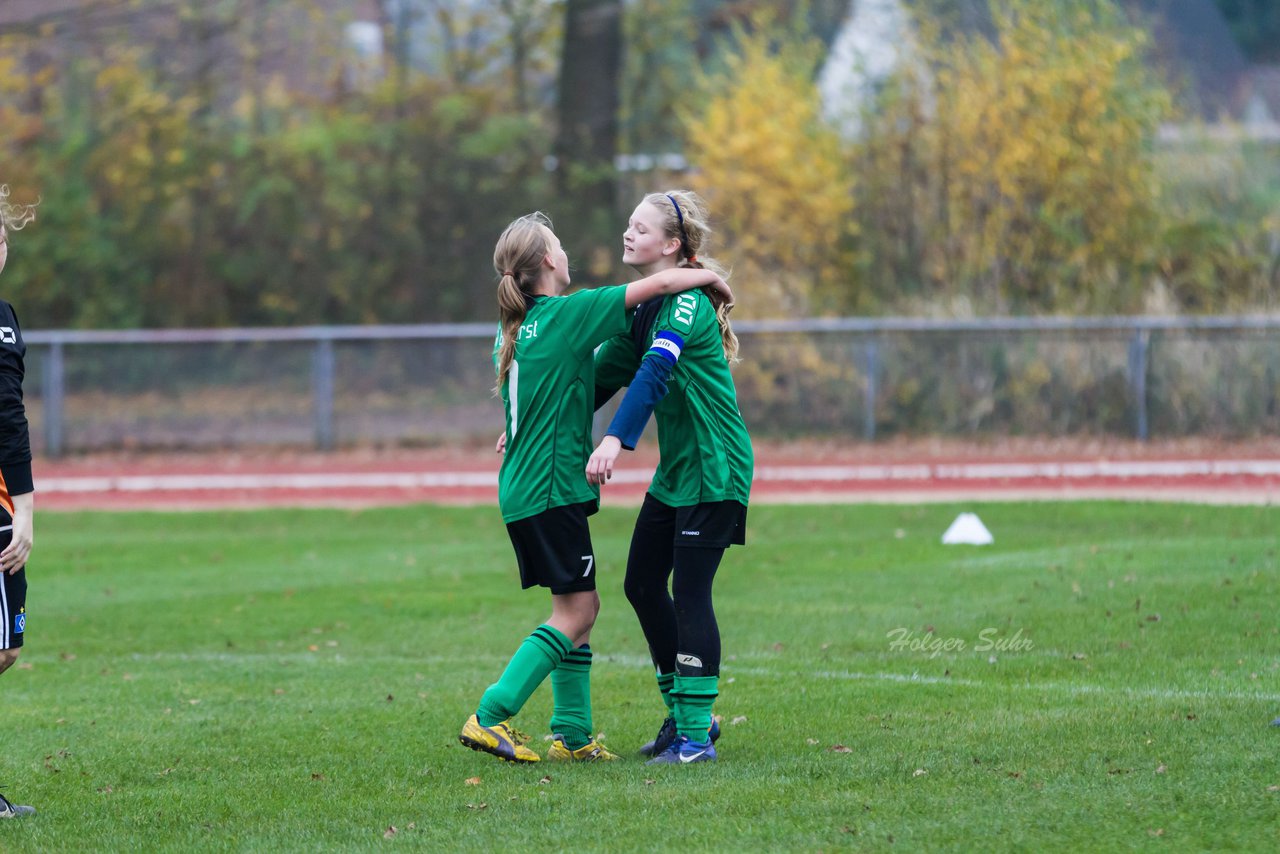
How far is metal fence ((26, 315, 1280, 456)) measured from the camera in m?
21.7

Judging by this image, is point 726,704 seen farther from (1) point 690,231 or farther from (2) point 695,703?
(1) point 690,231

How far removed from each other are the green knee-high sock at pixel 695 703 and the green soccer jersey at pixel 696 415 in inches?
23.8

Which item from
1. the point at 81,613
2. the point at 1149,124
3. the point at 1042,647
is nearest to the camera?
the point at 1042,647

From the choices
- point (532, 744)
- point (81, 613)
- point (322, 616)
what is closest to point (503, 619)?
point (322, 616)

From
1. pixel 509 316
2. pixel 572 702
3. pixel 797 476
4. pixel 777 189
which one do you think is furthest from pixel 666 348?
pixel 777 189

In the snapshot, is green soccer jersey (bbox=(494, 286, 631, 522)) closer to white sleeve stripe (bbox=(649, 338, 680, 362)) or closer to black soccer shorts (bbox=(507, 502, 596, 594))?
black soccer shorts (bbox=(507, 502, 596, 594))

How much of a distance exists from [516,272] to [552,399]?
45cm

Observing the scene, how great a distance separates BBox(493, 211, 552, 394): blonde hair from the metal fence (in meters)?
16.8

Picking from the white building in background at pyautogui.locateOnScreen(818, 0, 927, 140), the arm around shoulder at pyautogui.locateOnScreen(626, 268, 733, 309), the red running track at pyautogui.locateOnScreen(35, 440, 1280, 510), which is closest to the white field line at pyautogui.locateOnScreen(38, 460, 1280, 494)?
the red running track at pyautogui.locateOnScreen(35, 440, 1280, 510)

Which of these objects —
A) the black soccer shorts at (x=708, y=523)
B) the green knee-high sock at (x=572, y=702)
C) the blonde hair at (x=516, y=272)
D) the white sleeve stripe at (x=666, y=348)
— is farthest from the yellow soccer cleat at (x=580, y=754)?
the white sleeve stripe at (x=666, y=348)

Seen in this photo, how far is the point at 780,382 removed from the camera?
2241cm

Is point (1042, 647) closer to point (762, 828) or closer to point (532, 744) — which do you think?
point (532, 744)

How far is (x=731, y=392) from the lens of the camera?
223 inches

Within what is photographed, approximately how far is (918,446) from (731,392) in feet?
55.1
